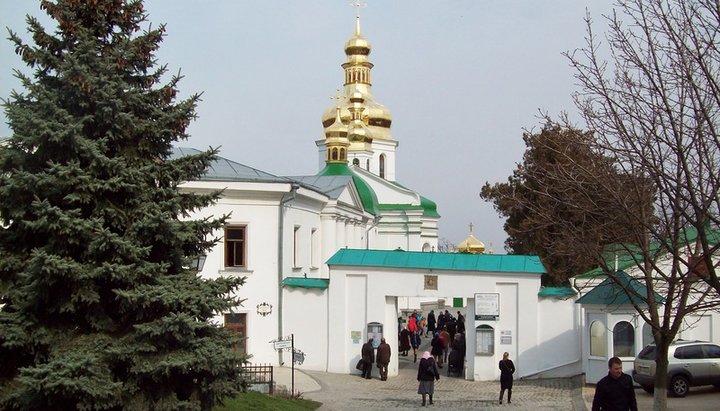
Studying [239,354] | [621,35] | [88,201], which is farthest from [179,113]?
[621,35]

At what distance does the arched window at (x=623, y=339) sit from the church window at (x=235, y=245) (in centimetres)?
1117

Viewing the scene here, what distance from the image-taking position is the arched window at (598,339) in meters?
24.2

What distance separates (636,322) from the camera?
23547mm

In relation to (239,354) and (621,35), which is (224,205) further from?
(621,35)

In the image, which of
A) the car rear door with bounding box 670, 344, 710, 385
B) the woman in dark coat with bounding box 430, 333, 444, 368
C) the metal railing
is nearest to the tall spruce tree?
the metal railing

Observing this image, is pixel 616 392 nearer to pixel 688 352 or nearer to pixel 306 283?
pixel 688 352

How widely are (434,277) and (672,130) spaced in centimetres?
1653

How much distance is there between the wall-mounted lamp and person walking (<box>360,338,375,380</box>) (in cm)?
320

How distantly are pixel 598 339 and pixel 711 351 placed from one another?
10.6 feet

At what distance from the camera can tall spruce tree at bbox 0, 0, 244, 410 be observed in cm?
1154

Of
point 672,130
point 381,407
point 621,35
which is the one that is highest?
point 621,35

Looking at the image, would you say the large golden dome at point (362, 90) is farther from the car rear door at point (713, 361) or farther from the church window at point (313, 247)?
the car rear door at point (713, 361)

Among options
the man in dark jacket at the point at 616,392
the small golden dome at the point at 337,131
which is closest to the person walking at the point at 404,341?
the man in dark jacket at the point at 616,392

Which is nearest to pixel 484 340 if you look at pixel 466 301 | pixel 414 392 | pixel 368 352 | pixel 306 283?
pixel 466 301
